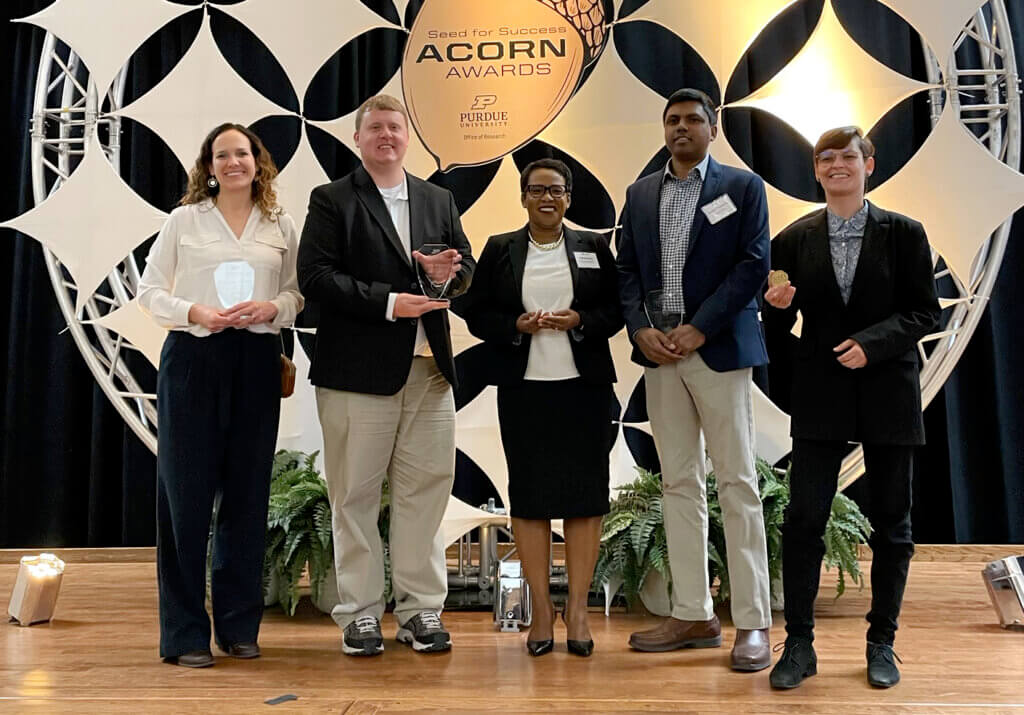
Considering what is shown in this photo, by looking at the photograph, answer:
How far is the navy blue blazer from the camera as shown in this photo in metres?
2.74

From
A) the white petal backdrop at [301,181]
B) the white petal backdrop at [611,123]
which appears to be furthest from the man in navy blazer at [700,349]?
the white petal backdrop at [301,181]

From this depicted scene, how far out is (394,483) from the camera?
9.94 feet

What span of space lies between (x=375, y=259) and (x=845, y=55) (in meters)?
2.09

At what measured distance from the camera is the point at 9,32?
5.27 meters

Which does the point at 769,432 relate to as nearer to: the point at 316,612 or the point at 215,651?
the point at 316,612

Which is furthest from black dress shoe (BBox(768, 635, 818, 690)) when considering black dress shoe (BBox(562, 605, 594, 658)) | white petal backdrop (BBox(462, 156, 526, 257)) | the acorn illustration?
the acorn illustration

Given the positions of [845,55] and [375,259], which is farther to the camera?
[845,55]

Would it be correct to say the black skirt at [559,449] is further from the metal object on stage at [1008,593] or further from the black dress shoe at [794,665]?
the metal object on stage at [1008,593]

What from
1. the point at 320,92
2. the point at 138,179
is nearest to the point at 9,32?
the point at 138,179

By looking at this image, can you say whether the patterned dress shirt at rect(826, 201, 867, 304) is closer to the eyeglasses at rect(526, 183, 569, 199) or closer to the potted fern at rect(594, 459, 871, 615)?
the eyeglasses at rect(526, 183, 569, 199)

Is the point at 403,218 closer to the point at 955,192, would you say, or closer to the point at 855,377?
the point at 855,377

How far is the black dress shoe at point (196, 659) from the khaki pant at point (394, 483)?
1.23 ft

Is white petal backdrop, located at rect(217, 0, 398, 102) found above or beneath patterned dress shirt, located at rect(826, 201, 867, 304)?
above

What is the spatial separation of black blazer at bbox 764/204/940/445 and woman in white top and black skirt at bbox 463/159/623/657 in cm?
59
